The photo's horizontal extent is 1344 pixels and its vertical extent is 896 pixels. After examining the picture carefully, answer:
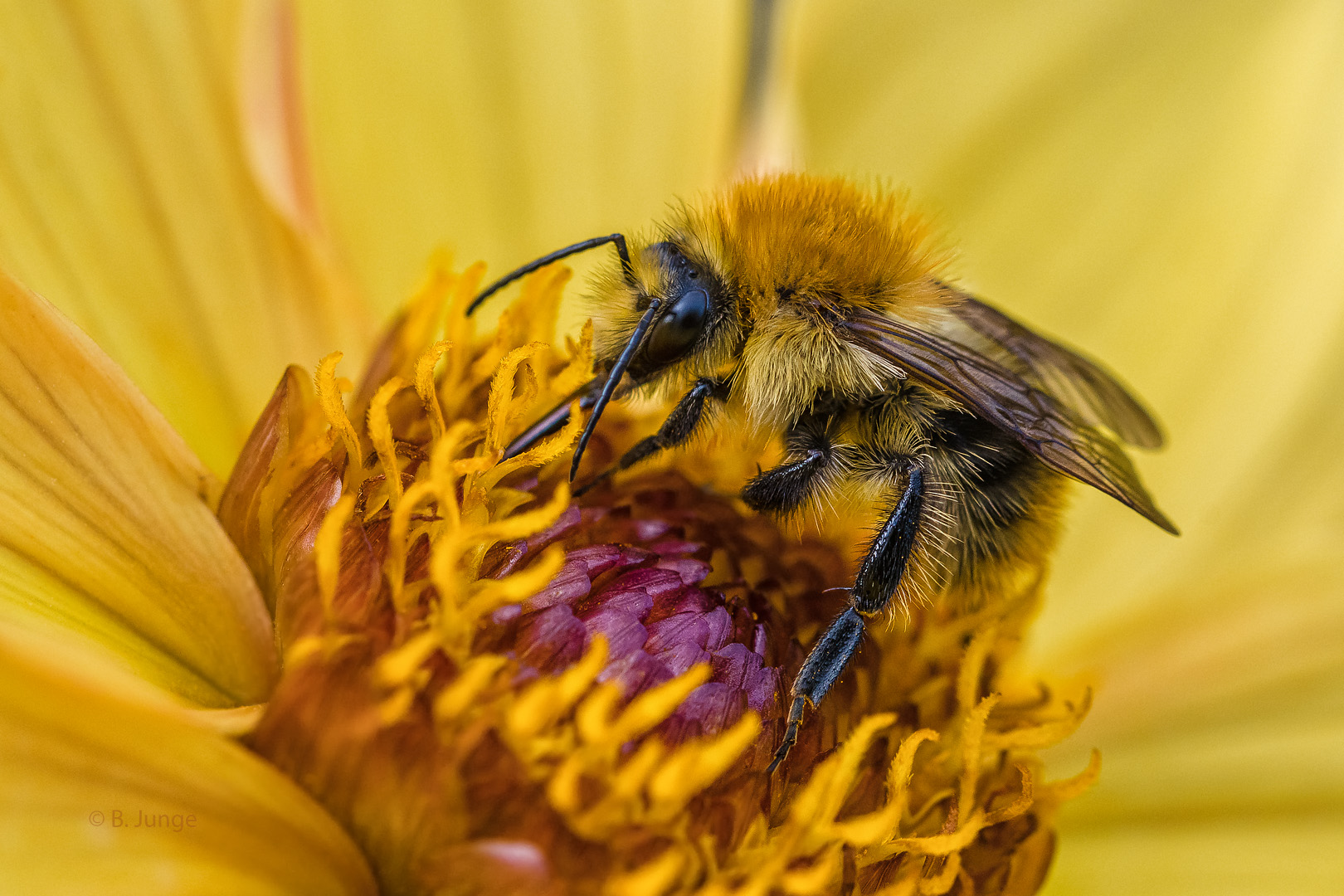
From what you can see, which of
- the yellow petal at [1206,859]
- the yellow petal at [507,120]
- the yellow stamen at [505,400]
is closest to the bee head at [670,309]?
the yellow stamen at [505,400]

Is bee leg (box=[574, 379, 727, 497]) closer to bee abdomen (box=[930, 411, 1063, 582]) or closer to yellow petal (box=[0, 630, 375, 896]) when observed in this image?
bee abdomen (box=[930, 411, 1063, 582])

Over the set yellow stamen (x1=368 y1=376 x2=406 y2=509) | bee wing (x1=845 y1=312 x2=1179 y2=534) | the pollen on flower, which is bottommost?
the pollen on flower

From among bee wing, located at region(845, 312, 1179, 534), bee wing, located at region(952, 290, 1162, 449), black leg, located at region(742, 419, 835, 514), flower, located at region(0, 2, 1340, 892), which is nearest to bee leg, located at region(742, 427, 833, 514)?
black leg, located at region(742, 419, 835, 514)

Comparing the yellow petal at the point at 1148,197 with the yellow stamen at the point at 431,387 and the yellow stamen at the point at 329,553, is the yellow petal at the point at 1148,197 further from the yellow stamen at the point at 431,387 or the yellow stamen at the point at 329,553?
the yellow stamen at the point at 329,553

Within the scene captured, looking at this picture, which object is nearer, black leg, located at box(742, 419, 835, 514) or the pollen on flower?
the pollen on flower

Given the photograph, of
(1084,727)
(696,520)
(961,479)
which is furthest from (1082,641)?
(696,520)

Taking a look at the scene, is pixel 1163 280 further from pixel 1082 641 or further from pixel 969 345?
pixel 969 345

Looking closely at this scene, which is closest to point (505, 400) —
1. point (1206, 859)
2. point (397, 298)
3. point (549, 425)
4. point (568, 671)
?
point (549, 425)
